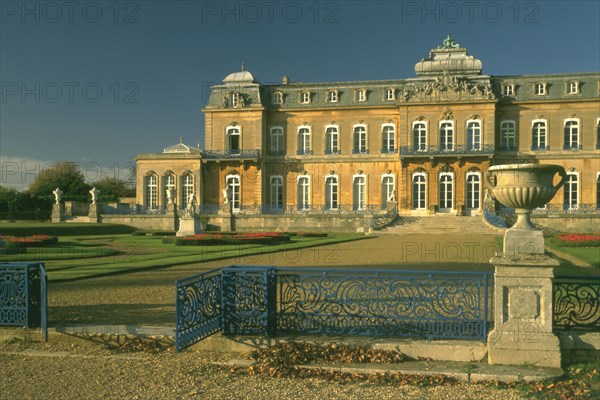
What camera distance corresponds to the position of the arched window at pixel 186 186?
41369 mm

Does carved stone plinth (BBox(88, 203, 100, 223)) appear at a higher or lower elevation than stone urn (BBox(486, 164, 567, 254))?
lower

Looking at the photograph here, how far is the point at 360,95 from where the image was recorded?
40188mm

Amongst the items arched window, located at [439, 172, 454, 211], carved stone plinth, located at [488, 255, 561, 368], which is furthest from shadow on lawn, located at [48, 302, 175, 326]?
arched window, located at [439, 172, 454, 211]

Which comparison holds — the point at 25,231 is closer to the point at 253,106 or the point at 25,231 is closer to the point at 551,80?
the point at 253,106

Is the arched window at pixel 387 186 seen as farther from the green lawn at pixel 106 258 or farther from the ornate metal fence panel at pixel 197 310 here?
the ornate metal fence panel at pixel 197 310

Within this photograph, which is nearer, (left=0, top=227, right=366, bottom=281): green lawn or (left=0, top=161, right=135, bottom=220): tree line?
(left=0, top=227, right=366, bottom=281): green lawn

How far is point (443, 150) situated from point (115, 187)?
48.2 m

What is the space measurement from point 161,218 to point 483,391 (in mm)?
32331

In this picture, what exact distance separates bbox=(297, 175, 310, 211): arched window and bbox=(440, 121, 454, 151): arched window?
972 centimetres

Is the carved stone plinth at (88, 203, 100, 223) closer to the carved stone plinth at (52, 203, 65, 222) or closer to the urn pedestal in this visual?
the carved stone plinth at (52, 203, 65, 222)

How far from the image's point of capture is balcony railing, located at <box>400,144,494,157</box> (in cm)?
3616

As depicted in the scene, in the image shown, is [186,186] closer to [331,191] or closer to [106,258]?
[331,191]

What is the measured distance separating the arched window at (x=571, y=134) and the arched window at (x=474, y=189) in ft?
20.6

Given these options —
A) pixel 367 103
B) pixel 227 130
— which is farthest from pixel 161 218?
pixel 367 103
